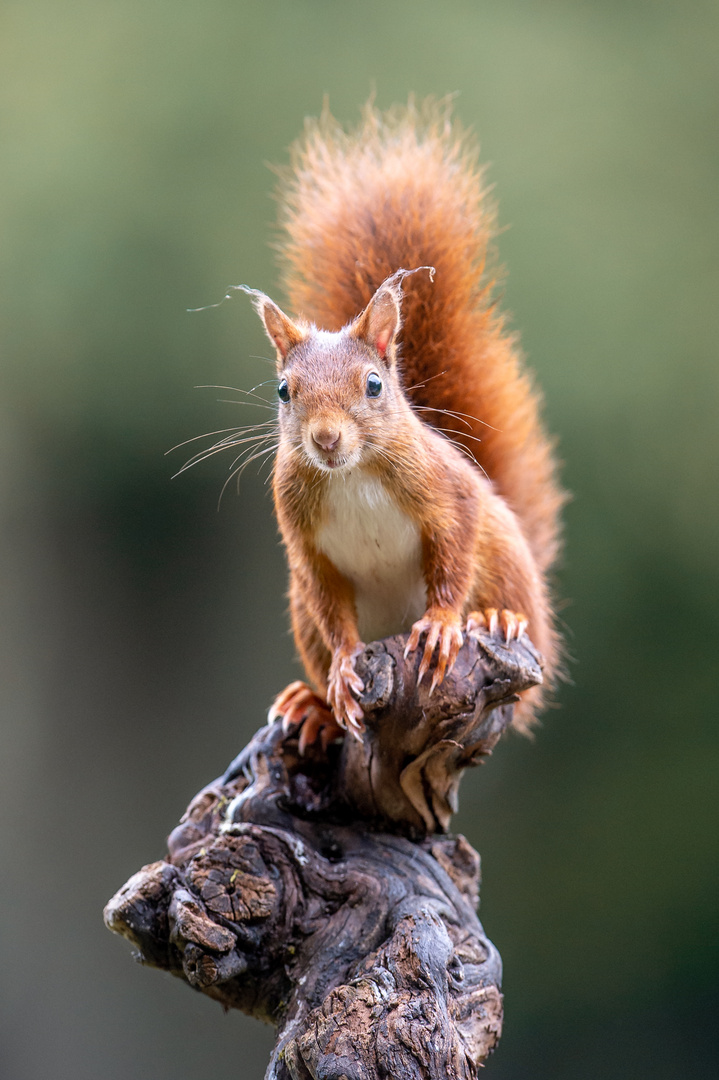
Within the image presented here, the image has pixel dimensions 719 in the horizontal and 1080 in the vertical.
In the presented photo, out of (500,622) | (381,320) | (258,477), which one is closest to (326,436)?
(381,320)

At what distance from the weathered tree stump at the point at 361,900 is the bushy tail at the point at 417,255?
1.65 ft

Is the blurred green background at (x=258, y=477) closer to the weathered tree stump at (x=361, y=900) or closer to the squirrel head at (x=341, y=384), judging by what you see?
the weathered tree stump at (x=361, y=900)

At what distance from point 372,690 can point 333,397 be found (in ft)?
1.35

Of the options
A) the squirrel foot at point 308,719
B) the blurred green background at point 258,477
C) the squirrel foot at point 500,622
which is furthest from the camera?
the blurred green background at point 258,477

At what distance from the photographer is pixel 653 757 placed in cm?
235

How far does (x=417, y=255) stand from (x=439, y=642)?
0.68 metres

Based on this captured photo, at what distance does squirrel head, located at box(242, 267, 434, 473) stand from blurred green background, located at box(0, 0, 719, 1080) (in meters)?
1.07

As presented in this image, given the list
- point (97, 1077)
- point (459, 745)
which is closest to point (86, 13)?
point (459, 745)

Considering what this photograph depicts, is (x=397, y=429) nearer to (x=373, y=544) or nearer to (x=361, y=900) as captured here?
(x=373, y=544)

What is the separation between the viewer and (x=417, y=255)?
1579 mm

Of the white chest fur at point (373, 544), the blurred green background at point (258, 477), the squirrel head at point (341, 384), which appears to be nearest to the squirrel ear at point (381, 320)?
the squirrel head at point (341, 384)

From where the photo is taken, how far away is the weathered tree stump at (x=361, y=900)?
1158 millimetres

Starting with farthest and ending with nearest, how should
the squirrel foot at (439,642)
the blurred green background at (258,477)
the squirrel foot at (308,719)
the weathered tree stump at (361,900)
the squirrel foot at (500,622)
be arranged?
the blurred green background at (258,477)
the squirrel foot at (308,719)
the squirrel foot at (500,622)
the squirrel foot at (439,642)
the weathered tree stump at (361,900)

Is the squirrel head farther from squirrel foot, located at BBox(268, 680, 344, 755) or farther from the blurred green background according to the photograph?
the blurred green background
